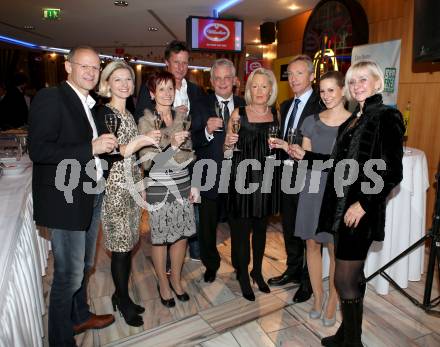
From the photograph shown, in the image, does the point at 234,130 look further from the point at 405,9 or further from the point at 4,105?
the point at 4,105

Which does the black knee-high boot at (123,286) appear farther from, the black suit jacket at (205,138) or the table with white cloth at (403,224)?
the table with white cloth at (403,224)

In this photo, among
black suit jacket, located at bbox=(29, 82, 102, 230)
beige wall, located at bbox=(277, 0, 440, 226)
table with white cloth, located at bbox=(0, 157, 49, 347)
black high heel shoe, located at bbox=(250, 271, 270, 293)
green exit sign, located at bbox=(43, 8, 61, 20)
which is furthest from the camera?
green exit sign, located at bbox=(43, 8, 61, 20)

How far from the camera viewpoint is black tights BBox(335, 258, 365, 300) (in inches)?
74.3

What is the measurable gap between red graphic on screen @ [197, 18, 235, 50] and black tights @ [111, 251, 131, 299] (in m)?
4.74

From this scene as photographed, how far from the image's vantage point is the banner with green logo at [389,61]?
4.27 m

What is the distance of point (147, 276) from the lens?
3209 mm

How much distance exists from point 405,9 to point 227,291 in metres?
3.93

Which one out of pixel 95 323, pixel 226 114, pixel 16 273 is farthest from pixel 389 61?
pixel 16 273

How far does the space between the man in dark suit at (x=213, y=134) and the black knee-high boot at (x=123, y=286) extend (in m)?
0.80

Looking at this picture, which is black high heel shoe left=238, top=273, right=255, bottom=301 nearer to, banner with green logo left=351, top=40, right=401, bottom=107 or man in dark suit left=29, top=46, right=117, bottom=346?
man in dark suit left=29, top=46, right=117, bottom=346

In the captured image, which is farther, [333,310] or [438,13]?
[438,13]

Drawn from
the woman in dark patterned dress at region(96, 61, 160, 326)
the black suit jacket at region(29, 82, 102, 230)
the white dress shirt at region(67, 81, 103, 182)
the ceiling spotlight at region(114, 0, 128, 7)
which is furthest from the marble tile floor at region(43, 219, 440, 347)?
the ceiling spotlight at region(114, 0, 128, 7)

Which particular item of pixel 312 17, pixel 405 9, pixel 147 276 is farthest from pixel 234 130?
pixel 312 17

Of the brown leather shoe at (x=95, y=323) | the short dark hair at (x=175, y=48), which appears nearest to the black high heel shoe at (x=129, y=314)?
the brown leather shoe at (x=95, y=323)
